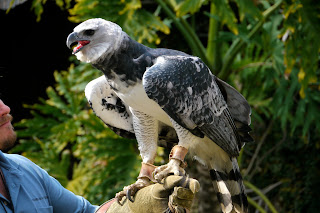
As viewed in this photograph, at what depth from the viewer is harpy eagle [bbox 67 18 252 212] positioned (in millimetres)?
1602

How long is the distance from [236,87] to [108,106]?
A: 223 centimetres

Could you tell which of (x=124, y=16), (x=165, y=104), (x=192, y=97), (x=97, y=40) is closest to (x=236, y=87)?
(x=124, y=16)

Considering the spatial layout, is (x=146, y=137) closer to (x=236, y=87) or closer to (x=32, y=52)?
(x=236, y=87)

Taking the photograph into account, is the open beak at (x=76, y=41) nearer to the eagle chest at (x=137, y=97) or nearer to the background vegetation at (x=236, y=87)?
the eagle chest at (x=137, y=97)

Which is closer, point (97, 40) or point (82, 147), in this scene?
point (97, 40)

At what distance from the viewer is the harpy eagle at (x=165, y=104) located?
1602 mm

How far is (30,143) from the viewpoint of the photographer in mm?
4070

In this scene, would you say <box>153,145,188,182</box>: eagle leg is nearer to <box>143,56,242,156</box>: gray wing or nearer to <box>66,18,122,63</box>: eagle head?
<box>143,56,242,156</box>: gray wing

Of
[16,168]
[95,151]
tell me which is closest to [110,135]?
[95,151]

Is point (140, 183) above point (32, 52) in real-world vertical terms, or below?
above

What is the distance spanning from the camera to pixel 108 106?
190 cm

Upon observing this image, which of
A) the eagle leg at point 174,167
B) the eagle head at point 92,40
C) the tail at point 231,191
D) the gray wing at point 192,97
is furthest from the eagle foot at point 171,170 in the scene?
the eagle head at point 92,40

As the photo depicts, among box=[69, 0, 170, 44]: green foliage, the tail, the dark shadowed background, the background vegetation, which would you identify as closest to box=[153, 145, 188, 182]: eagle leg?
the tail

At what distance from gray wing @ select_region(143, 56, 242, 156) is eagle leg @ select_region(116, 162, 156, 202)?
0.80ft
